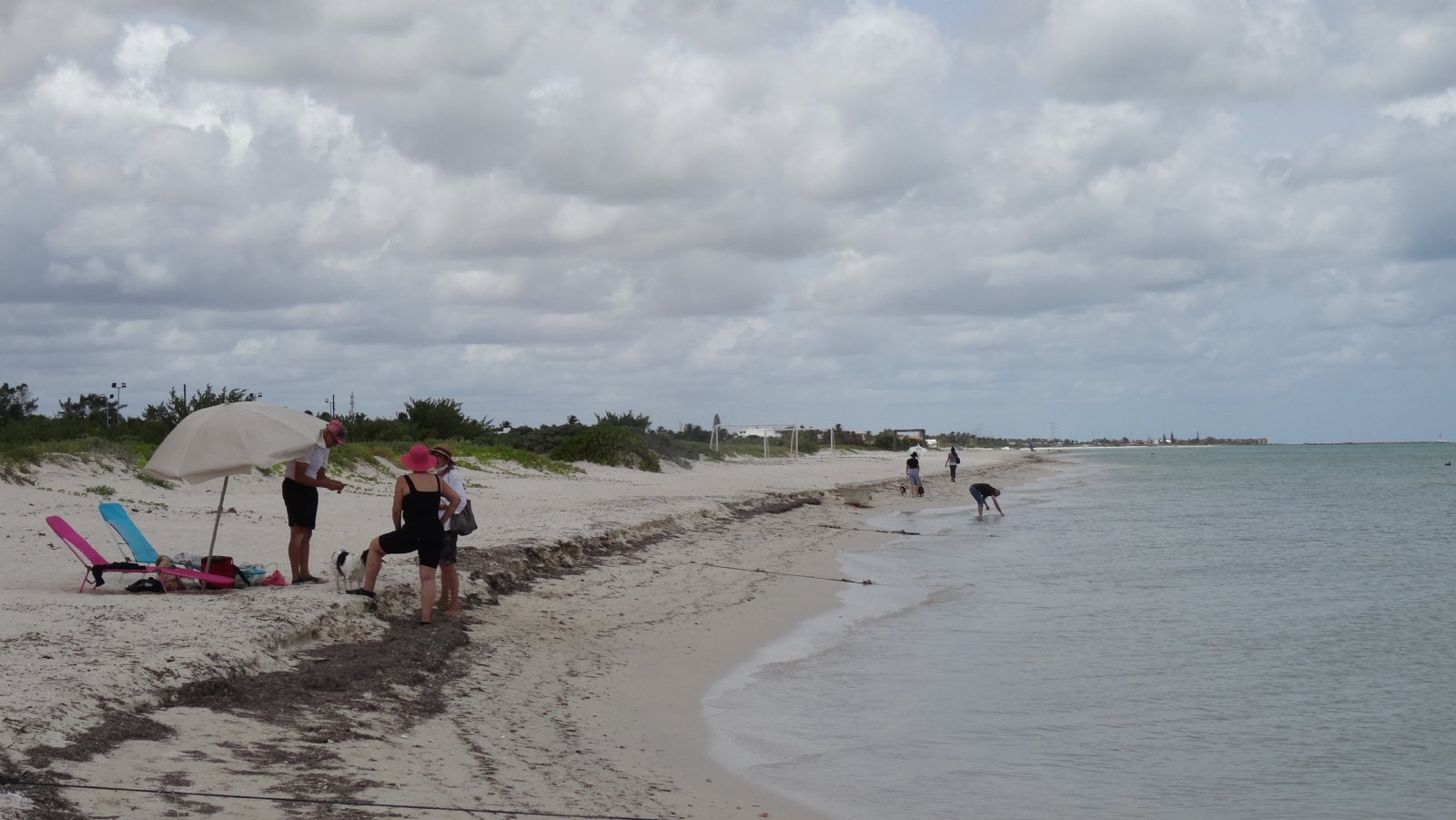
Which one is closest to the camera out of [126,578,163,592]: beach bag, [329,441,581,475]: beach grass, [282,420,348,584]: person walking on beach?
[126,578,163,592]: beach bag

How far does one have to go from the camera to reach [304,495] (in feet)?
33.5

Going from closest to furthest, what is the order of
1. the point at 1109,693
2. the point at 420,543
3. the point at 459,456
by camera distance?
the point at 1109,693
the point at 420,543
the point at 459,456

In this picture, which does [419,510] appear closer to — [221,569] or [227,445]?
[227,445]

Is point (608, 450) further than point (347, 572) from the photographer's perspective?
Yes

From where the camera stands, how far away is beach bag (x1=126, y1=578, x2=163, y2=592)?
947cm

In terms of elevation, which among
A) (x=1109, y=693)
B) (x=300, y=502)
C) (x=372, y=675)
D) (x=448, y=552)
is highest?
(x=300, y=502)

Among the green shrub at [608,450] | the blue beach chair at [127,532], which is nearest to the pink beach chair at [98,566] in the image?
the blue beach chair at [127,532]

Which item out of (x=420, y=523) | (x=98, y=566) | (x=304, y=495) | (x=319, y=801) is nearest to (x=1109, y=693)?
(x=420, y=523)

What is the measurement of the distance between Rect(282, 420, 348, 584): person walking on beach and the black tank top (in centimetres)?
116

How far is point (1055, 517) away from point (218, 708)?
25279mm

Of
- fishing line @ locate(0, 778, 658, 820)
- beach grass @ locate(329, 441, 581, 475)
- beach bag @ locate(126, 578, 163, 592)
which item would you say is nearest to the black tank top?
beach bag @ locate(126, 578, 163, 592)

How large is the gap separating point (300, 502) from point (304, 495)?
7cm

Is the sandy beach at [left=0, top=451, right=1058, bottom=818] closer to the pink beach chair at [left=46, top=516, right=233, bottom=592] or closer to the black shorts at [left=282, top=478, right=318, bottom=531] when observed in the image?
the pink beach chair at [left=46, top=516, right=233, bottom=592]

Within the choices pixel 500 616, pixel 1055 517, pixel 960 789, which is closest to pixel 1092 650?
pixel 960 789
